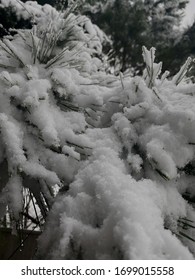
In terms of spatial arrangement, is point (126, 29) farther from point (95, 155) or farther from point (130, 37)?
point (95, 155)

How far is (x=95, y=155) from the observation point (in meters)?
1.59

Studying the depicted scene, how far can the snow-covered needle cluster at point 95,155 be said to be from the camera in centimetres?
125

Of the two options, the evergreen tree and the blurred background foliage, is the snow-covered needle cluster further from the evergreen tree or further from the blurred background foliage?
the evergreen tree

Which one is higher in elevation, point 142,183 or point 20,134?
point 142,183

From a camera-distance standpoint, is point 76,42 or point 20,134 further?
point 76,42

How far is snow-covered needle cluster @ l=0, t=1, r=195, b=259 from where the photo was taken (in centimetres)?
125

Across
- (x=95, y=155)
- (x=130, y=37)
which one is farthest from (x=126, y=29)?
(x=95, y=155)

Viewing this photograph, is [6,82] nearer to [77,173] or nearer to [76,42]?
[77,173]

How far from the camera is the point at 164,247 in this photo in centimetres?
119

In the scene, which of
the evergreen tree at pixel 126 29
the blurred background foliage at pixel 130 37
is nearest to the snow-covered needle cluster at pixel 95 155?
the blurred background foliage at pixel 130 37
